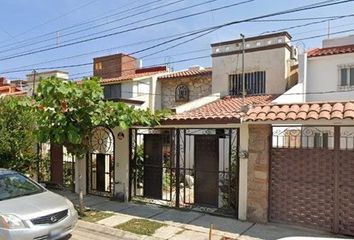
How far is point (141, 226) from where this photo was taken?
8016 millimetres

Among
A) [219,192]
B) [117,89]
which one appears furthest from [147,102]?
[219,192]

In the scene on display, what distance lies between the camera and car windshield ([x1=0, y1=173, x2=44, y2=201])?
7078mm

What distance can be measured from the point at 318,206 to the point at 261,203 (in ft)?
4.12

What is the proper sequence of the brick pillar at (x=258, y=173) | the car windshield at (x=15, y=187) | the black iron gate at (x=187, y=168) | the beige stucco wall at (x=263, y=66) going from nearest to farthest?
the car windshield at (x=15, y=187) < the brick pillar at (x=258, y=173) < the black iron gate at (x=187, y=168) < the beige stucco wall at (x=263, y=66)

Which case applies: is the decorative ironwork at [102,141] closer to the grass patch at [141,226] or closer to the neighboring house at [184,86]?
the grass patch at [141,226]

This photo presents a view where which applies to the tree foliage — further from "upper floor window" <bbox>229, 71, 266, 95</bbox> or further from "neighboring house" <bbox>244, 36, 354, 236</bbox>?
"upper floor window" <bbox>229, 71, 266, 95</bbox>

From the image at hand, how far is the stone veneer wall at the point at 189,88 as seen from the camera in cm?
2220

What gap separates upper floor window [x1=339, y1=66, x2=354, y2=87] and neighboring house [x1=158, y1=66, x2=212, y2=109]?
816cm

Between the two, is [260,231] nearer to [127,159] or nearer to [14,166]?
[127,159]

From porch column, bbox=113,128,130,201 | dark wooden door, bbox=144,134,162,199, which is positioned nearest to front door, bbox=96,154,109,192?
porch column, bbox=113,128,130,201

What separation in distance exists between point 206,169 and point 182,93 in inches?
563

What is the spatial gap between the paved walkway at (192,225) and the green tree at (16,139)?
4429 mm

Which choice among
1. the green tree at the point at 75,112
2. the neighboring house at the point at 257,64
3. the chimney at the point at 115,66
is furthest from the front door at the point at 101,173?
the chimney at the point at 115,66

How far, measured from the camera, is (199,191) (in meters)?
9.36
